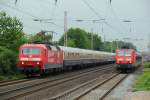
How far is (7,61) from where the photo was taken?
31.2m

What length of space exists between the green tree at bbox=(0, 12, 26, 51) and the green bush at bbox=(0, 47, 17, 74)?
2878 mm

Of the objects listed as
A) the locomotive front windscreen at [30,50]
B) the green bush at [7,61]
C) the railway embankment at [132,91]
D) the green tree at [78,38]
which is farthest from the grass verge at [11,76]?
the green tree at [78,38]

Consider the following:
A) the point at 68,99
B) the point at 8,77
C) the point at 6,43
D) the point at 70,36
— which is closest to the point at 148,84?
the point at 68,99

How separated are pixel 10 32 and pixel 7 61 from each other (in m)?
6.50

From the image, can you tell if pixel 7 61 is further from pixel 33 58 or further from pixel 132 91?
pixel 132 91

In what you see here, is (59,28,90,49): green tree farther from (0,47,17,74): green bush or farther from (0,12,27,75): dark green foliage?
(0,47,17,74): green bush

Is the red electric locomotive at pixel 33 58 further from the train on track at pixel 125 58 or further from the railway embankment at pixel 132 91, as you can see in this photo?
the train on track at pixel 125 58

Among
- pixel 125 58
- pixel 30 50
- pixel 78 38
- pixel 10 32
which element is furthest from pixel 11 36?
pixel 78 38

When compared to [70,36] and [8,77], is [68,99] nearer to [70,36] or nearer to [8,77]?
[8,77]

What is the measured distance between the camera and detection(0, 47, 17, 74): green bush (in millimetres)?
30906

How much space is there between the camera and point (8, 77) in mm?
31188

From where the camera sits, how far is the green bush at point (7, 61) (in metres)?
30.9

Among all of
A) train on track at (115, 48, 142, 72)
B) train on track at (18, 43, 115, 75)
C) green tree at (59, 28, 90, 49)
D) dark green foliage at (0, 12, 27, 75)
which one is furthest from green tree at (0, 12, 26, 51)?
→ green tree at (59, 28, 90, 49)

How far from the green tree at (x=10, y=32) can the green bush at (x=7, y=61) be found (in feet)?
9.44
